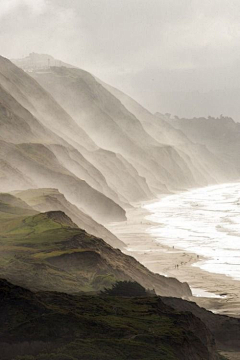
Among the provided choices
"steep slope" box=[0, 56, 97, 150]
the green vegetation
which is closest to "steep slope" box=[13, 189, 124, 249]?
the green vegetation

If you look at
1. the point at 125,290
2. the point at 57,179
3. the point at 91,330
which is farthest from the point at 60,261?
the point at 57,179

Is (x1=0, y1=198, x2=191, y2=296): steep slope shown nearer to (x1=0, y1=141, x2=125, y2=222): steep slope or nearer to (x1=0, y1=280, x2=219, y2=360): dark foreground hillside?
(x1=0, y1=280, x2=219, y2=360): dark foreground hillside

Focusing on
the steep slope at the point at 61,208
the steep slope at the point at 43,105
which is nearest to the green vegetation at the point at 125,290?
the steep slope at the point at 61,208

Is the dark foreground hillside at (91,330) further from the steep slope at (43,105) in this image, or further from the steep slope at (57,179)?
the steep slope at (43,105)

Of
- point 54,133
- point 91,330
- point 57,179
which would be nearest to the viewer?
point 91,330

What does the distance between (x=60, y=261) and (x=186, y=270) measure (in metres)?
19.0

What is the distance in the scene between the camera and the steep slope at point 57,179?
98125mm

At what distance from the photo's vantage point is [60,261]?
40.6 m

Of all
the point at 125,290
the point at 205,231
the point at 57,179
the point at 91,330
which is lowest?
the point at 91,330

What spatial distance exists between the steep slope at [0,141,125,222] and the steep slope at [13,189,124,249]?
17737mm

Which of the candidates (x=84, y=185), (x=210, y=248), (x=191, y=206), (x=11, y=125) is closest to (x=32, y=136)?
(x=11, y=125)

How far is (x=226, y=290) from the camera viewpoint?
4831 centimetres

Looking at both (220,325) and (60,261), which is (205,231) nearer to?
(60,261)

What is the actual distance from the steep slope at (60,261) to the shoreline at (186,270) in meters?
2.43
